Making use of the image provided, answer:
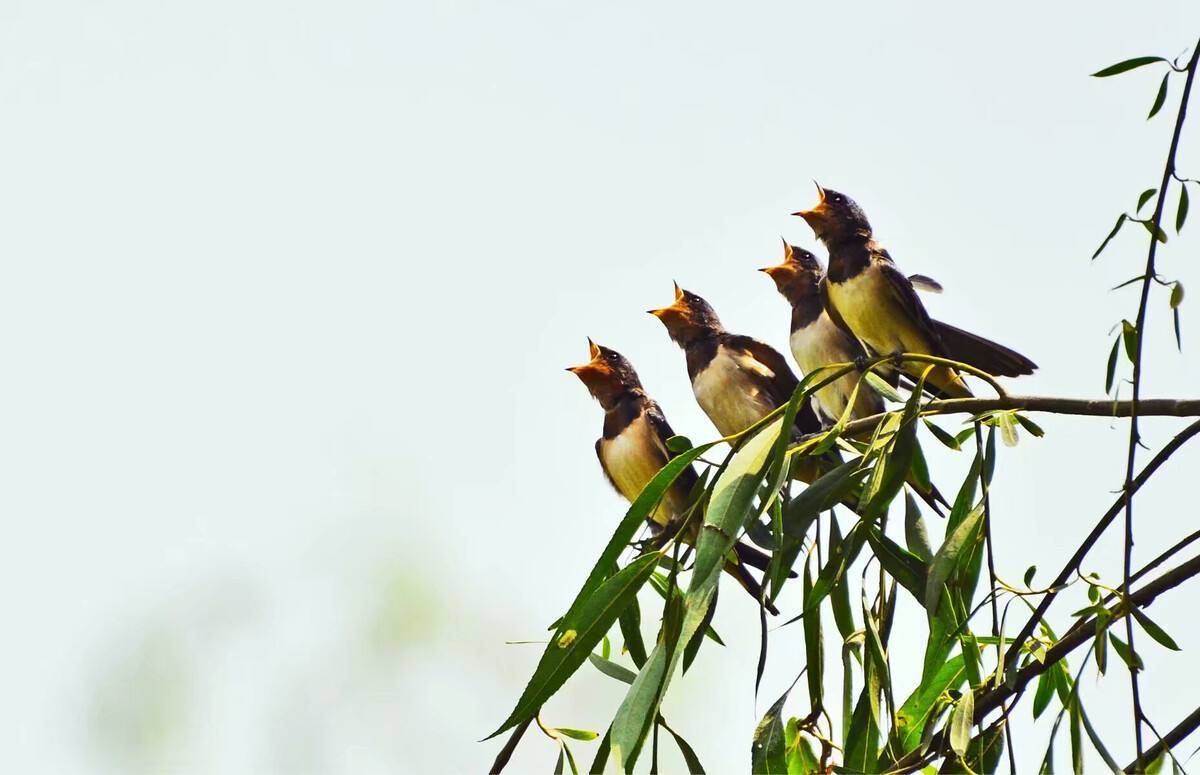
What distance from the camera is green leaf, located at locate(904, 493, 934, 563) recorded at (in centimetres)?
238

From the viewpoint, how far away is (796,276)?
181 inches

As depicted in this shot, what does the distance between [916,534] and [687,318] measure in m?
2.33

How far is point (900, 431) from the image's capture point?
2.20 meters

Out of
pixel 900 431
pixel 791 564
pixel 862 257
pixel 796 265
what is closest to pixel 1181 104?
pixel 900 431

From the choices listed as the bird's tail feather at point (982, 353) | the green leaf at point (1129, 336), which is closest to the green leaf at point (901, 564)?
the green leaf at point (1129, 336)

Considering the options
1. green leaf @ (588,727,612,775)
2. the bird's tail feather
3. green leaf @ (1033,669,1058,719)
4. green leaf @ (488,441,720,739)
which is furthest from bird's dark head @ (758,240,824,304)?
green leaf @ (588,727,612,775)

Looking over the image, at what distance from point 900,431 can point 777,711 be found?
0.47 meters

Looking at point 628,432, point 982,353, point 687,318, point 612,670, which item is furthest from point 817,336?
point 612,670

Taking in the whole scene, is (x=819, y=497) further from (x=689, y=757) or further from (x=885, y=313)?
(x=885, y=313)

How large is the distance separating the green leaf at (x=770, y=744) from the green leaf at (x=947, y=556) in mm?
254

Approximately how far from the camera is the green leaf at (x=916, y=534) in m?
2.38

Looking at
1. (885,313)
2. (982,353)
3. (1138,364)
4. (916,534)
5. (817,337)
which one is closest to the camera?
(1138,364)

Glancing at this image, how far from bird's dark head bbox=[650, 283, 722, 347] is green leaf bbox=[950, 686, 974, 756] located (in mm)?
2631

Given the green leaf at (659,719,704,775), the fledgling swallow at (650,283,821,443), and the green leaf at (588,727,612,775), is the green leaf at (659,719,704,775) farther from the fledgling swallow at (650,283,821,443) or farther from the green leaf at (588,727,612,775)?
the fledgling swallow at (650,283,821,443)
